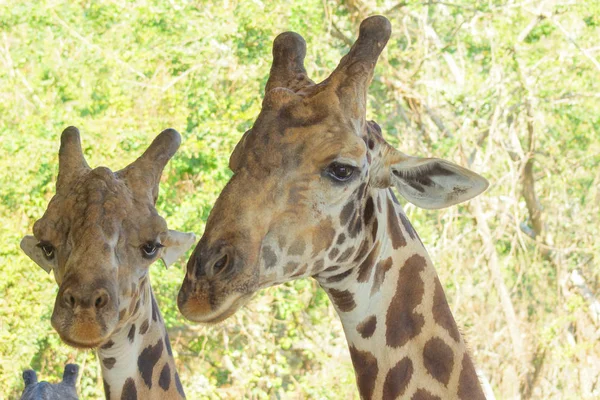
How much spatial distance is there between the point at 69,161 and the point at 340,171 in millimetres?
1623

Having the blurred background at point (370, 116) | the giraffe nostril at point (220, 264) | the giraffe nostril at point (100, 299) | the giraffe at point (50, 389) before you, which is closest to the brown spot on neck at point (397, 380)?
the giraffe nostril at point (220, 264)

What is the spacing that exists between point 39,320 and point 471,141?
4830mm

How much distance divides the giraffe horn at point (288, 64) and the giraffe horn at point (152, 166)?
100 cm

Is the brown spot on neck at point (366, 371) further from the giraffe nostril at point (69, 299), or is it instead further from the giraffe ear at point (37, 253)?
the giraffe ear at point (37, 253)

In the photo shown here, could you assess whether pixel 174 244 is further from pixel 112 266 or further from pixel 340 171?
pixel 340 171

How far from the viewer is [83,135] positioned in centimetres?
1010

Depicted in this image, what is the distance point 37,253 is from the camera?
423 centimetres

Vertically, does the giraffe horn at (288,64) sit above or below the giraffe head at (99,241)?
above

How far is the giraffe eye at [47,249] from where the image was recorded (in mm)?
3971

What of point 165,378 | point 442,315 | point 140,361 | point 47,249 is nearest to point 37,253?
point 47,249

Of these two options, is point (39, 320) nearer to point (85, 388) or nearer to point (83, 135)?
point (85, 388)

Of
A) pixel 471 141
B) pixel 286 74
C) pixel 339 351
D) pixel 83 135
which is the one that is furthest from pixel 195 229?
pixel 286 74

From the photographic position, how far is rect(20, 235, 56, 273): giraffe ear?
4.07 metres

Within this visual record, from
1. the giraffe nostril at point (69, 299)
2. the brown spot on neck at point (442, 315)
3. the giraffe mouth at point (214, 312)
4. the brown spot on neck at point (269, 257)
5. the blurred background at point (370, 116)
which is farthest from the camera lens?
the blurred background at point (370, 116)
